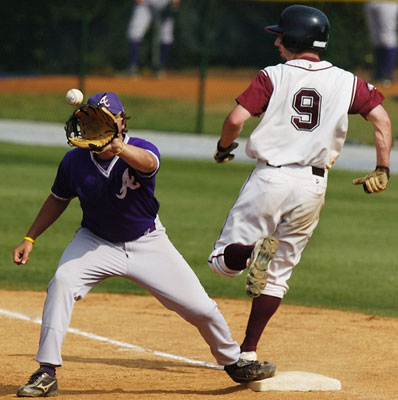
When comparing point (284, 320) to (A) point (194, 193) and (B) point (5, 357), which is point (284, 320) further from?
(A) point (194, 193)

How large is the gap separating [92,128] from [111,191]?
0.46 m

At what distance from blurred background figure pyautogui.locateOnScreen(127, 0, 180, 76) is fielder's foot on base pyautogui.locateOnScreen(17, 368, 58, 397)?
1750 centimetres

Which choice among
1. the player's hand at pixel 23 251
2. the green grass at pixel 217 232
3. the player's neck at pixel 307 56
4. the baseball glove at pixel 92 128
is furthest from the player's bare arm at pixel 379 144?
the green grass at pixel 217 232

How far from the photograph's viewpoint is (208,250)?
36.6 feet

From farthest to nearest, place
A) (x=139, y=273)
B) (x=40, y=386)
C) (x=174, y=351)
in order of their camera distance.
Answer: (x=174, y=351)
(x=139, y=273)
(x=40, y=386)

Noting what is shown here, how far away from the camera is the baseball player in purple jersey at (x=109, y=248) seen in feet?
18.7

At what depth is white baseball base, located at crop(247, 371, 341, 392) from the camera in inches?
247

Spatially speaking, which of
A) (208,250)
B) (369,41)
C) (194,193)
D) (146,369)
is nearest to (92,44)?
(369,41)

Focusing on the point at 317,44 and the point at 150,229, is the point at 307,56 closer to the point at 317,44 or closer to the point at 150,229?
the point at 317,44

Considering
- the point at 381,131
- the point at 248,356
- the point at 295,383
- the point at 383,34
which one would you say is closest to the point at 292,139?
the point at 381,131

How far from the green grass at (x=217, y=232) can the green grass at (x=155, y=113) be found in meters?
4.40

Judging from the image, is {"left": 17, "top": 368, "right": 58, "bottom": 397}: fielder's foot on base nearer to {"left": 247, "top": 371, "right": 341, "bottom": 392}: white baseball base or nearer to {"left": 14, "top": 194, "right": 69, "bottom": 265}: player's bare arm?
{"left": 14, "top": 194, "right": 69, "bottom": 265}: player's bare arm

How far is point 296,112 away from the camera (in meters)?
6.10

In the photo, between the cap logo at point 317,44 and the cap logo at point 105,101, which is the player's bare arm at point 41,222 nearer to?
the cap logo at point 105,101
